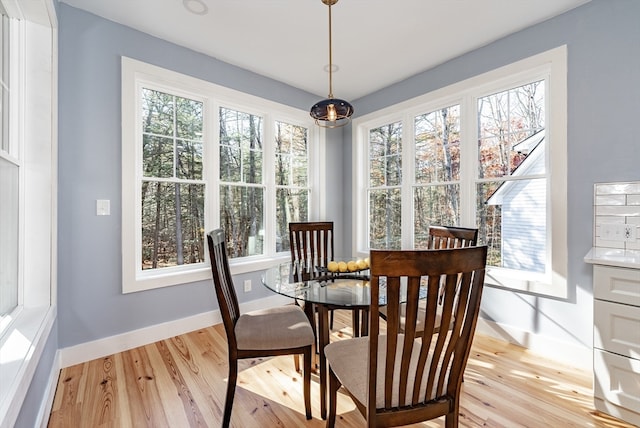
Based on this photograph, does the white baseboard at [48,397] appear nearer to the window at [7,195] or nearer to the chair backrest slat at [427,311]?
the window at [7,195]

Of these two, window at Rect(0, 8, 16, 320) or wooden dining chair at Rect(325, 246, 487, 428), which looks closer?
wooden dining chair at Rect(325, 246, 487, 428)

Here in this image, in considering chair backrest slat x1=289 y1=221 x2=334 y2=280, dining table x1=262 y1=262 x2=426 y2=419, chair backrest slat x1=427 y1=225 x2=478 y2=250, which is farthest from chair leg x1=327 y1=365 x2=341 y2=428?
chair backrest slat x1=289 y1=221 x2=334 y2=280

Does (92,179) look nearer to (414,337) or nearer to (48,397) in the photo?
(48,397)

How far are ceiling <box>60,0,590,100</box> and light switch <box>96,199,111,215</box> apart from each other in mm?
1474

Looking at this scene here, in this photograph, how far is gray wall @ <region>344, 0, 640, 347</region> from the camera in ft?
6.50

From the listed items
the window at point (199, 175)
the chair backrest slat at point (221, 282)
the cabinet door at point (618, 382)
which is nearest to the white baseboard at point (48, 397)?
the window at point (199, 175)

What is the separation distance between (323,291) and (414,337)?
0.73m

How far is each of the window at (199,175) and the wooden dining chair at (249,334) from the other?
1.31 meters

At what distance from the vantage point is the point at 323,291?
65.1 inches

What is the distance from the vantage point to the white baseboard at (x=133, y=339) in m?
2.18

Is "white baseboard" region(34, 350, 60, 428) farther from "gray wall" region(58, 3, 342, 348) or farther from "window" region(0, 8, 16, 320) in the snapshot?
"window" region(0, 8, 16, 320)

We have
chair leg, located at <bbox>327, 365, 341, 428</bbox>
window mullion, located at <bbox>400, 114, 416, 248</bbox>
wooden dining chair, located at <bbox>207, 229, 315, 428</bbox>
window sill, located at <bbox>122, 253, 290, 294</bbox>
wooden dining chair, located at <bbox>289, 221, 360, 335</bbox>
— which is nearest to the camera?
chair leg, located at <bbox>327, 365, 341, 428</bbox>

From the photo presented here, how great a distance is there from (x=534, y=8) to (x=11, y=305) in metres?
3.92

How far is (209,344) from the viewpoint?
253 centimetres
